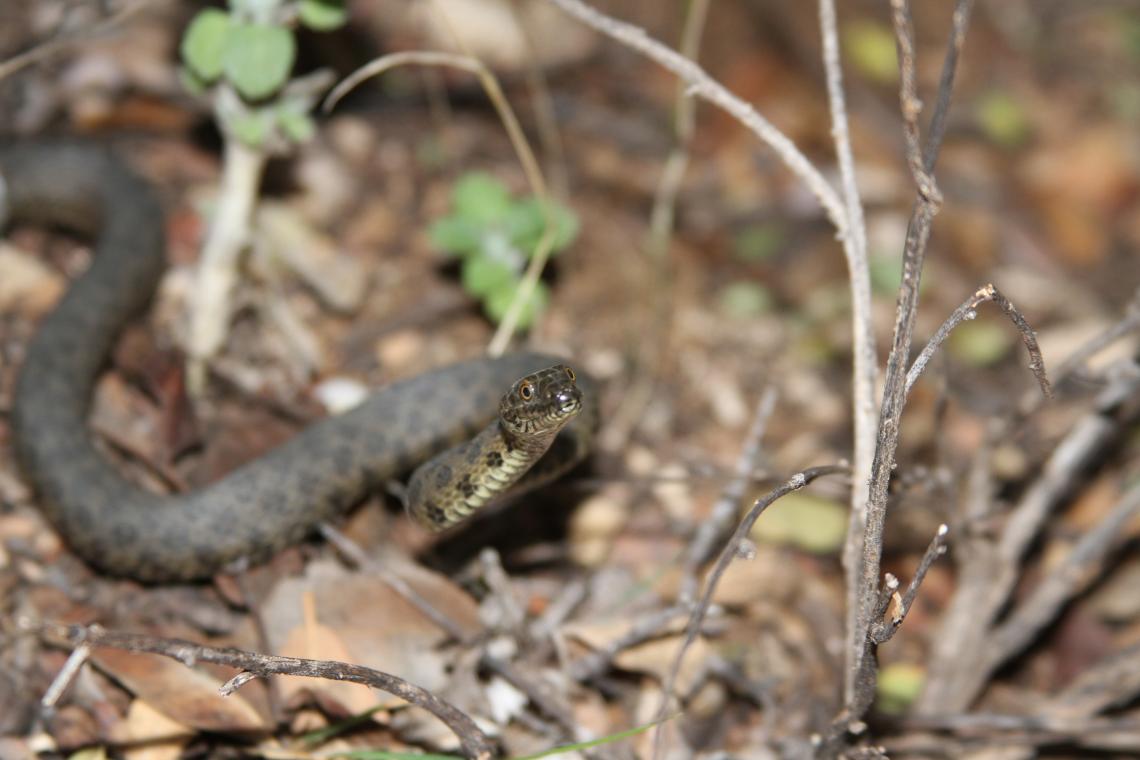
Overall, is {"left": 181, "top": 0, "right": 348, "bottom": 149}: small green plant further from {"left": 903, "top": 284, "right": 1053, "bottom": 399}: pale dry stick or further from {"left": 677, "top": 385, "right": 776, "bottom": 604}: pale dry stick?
{"left": 903, "top": 284, "right": 1053, "bottom": 399}: pale dry stick

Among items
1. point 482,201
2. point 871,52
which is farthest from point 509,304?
point 871,52

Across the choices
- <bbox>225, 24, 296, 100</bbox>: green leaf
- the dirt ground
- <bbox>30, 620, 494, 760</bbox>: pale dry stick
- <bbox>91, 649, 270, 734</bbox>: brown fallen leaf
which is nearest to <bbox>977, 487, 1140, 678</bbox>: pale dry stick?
the dirt ground

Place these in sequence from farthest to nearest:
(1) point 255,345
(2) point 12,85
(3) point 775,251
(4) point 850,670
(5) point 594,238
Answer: (3) point 775,251 < (5) point 594,238 < (2) point 12,85 < (1) point 255,345 < (4) point 850,670

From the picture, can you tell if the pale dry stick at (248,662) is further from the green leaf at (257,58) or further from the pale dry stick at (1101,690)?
the pale dry stick at (1101,690)

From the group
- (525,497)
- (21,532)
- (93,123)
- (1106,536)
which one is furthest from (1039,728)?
(93,123)

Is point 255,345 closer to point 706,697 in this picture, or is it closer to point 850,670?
point 706,697
